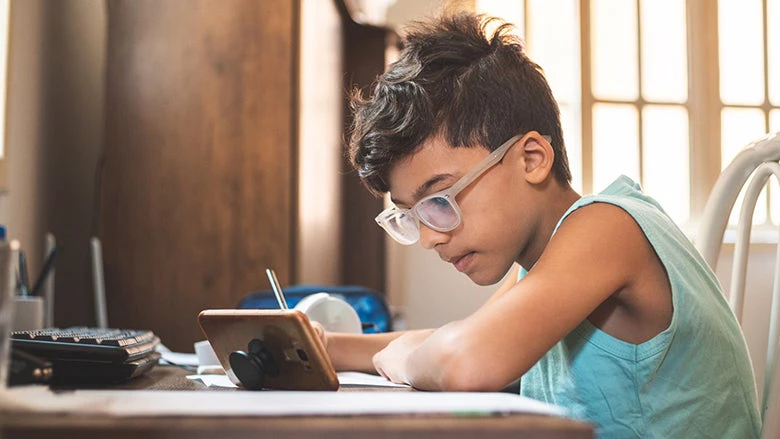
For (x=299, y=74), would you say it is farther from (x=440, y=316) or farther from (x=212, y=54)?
(x=440, y=316)

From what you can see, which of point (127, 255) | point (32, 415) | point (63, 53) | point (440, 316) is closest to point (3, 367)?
point (32, 415)

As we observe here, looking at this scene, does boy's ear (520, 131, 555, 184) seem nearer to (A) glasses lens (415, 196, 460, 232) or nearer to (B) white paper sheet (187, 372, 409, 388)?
(A) glasses lens (415, 196, 460, 232)

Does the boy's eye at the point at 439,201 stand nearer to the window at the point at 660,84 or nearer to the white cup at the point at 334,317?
the white cup at the point at 334,317

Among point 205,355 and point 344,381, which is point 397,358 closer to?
point 344,381

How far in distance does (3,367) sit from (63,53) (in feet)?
6.18

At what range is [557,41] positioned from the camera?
3.42m

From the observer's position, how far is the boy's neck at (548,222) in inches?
A: 43.5

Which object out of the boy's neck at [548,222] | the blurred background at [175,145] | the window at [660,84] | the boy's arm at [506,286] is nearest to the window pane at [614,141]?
the window at [660,84]

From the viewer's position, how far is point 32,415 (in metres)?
0.45

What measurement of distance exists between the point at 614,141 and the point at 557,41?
47cm

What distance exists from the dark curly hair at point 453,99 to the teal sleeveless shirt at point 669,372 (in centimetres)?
20

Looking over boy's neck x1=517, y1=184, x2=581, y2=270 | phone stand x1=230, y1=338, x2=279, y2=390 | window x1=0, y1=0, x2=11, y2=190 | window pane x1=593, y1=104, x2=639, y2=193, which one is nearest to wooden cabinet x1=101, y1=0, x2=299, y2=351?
window x1=0, y1=0, x2=11, y2=190

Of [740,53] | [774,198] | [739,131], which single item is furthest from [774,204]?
[740,53]

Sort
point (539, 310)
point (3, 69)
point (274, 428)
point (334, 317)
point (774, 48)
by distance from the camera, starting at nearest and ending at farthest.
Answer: point (274, 428) → point (539, 310) → point (334, 317) → point (3, 69) → point (774, 48)
